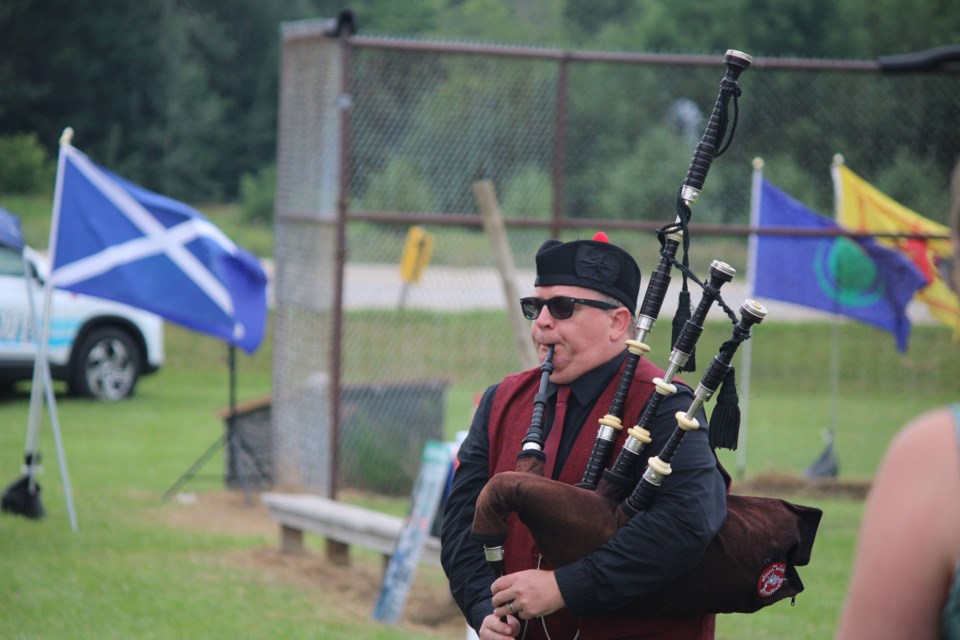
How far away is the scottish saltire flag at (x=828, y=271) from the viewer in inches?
397

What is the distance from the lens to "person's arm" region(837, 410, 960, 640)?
1648mm

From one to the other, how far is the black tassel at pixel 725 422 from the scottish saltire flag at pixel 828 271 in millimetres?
6898

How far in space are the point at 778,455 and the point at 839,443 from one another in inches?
36.9

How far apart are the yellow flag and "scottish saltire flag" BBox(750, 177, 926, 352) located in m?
0.16

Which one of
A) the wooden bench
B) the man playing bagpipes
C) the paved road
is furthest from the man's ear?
the paved road

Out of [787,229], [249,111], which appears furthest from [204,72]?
[787,229]

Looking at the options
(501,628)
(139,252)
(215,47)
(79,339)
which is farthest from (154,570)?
(215,47)

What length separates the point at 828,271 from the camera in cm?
1043

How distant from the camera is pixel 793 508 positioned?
3295 millimetres

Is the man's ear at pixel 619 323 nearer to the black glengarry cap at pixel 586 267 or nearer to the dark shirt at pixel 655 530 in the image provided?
the black glengarry cap at pixel 586 267

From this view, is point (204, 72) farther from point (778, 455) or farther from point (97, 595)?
point (97, 595)

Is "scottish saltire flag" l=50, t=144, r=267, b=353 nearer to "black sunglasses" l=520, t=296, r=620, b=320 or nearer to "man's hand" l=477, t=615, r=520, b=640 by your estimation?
"black sunglasses" l=520, t=296, r=620, b=320

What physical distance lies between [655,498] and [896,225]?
795cm

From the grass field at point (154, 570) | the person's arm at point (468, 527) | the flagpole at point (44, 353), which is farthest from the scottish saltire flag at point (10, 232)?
the person's arm at point (468, 527)
